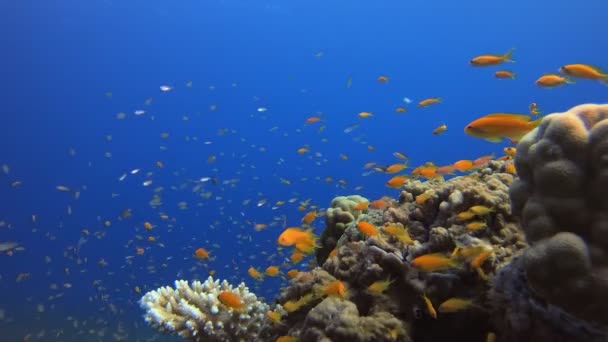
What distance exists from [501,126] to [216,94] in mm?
82345

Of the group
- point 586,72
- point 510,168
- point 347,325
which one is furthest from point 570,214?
point 586,72

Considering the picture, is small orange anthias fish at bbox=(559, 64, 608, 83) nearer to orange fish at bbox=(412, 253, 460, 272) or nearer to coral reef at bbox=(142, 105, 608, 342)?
coral reef at bbox=(142, 105, 608, 342)

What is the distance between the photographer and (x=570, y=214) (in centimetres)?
336

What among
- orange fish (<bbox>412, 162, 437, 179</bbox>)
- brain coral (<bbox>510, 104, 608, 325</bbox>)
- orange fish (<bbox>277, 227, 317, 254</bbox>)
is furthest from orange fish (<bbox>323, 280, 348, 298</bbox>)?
orange fish (<bbox>412, 162, 437, 179</bbox>)

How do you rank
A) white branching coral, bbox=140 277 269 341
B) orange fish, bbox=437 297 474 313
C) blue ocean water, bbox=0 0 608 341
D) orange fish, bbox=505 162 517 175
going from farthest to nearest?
blue ocean water, bbox=0 0 608 341
white branching coral, bbox=140 277 269 341
orange fish, bbox=505 162 517 175
orange fish, bbox=437 297 474 313

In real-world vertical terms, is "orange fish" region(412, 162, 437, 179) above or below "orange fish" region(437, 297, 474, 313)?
below

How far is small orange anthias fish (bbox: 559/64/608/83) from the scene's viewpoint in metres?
5.84

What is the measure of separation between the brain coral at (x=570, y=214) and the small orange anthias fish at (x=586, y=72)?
8.85 feet

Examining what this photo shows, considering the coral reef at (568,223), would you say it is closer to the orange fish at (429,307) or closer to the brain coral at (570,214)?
the brain coral at (570,214)

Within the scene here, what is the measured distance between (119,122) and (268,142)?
32906mm

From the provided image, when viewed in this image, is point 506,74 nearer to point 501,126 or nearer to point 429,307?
point 501,126

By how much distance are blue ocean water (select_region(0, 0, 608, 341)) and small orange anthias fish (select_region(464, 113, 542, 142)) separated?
35620mm

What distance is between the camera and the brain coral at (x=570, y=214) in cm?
321

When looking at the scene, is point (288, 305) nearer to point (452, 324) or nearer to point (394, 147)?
point (452, 324)
